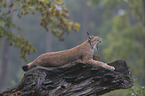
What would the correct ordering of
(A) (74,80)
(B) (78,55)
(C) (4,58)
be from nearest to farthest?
(A) (74,80)
(B) (78,55)
(C) (4,58)

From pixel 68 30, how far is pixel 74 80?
2880mm

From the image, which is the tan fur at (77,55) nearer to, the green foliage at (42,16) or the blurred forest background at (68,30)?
the blurred forest background at (68,30)

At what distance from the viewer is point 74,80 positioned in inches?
151

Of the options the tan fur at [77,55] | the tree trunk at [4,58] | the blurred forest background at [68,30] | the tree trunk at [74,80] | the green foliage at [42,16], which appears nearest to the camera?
the tree trunk at [74,80]

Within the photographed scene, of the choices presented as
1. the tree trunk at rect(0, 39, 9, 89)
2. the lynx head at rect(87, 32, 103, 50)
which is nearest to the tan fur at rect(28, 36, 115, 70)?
the lynx head at rect(87, 32, 103, 50)

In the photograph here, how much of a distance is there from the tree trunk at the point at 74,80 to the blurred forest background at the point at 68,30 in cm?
76

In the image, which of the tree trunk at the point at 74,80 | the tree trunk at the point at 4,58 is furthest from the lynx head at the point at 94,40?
the tree trunk at the point at 4,58

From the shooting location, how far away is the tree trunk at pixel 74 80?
3.72 m

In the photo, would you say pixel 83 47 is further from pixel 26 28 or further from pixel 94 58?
pixel 26 28

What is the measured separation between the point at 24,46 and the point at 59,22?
1.32 metres

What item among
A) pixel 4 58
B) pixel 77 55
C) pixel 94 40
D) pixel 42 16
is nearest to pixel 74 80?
pixel 77 55

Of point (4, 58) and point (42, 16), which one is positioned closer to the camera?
point (42, 16)

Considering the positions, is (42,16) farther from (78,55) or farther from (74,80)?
(74,80)

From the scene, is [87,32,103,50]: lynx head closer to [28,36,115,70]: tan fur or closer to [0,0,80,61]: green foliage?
[28,36,115,70]: tan fur
